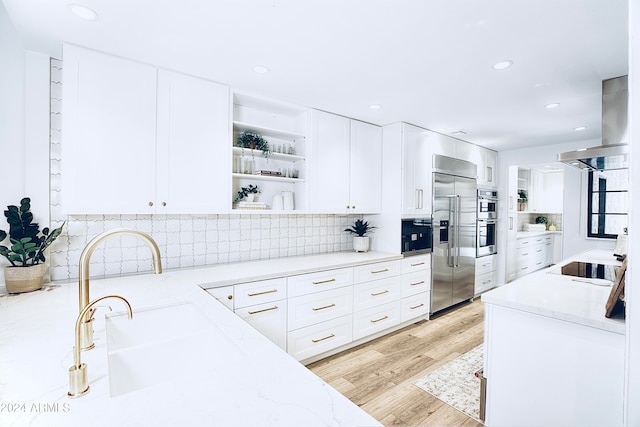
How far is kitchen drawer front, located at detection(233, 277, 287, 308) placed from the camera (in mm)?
2232

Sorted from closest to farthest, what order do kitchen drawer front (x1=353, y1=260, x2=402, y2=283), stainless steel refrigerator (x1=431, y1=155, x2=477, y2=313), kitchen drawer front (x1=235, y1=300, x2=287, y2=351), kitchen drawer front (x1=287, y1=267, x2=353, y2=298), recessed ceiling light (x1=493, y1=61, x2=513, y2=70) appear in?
recessed ceiling light (x1=493, y1=61, x2=513, y2=70)
kitchen drawer front (x1=235, y1=300, x2=287, y2=351)
kitchen drawer front (x1=287, y1=267, x2=353, y2=298)
kitchen drawer front (x1=353, y1=260, x2=402, y2=283)
stainless steel refrigerator (x1=431, y1=155, x2=477, y2=313)

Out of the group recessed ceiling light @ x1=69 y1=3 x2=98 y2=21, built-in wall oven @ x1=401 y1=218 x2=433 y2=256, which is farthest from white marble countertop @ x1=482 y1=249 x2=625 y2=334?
recessed ceiling light @ x1=69 y1=3 x2=98 y2=21

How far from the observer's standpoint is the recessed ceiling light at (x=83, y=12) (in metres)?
1.53

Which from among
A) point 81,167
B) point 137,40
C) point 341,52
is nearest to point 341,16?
Answer: point 341,52

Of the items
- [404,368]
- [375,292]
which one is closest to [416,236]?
[375,292]

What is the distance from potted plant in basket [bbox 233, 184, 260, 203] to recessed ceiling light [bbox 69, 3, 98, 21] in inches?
60.6

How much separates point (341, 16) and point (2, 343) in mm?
2041

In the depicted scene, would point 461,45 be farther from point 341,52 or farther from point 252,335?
point 252,335

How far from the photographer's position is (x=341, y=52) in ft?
6.48

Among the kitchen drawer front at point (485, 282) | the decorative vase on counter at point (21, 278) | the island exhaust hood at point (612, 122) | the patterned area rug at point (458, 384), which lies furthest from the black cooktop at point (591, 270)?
the decorative vase on counter at point (21, 278)

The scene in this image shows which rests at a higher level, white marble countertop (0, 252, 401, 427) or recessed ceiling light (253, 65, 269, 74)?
recessed ceiling light (253, 65, 269, 74)

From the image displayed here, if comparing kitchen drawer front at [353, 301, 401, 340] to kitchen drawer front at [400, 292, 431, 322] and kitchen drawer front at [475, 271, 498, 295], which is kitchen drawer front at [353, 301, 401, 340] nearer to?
kitchen drawer front at [400, 292, 431, 322]

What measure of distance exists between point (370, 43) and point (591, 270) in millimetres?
2468

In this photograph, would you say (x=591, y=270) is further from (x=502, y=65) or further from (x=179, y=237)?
(x=179, y=237)
